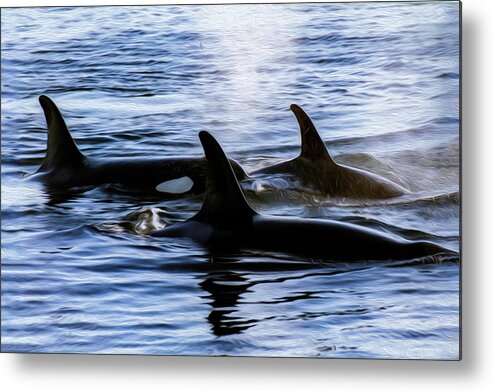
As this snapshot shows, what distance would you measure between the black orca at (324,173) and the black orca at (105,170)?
0.21 meters

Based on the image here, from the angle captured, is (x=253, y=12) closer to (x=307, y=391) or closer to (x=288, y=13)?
(x=288, y=13)

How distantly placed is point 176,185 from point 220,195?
149 millimetres

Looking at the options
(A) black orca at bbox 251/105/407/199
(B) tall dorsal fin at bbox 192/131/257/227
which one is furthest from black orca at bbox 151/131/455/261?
(A) black orca at bbox 251/105/407/199

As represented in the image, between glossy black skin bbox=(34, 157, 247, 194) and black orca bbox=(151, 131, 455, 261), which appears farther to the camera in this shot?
glossy black skin bbox=(34, 157, 247, 194)

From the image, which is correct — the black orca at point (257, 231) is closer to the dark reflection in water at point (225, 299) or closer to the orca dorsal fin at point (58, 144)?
the dark reflection in water at point (225, 299)

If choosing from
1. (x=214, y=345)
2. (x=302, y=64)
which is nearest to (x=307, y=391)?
(x=214, y=345)

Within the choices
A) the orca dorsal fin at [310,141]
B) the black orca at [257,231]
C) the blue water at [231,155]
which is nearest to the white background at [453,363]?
the blue water at [231,155]

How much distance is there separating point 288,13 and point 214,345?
102cm

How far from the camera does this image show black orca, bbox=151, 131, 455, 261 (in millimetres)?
3262

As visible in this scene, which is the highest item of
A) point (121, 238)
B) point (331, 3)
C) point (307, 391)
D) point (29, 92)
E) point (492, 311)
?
point (331, 3)

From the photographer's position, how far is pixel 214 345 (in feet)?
10.7

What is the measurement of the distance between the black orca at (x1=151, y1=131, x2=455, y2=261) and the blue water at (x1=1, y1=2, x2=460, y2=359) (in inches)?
1.4

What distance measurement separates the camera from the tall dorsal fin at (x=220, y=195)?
10.8 ft

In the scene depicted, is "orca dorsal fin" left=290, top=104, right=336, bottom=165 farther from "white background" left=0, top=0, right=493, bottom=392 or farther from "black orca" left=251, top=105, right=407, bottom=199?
"white background" left=0, top=0, right=493, bottom=392
